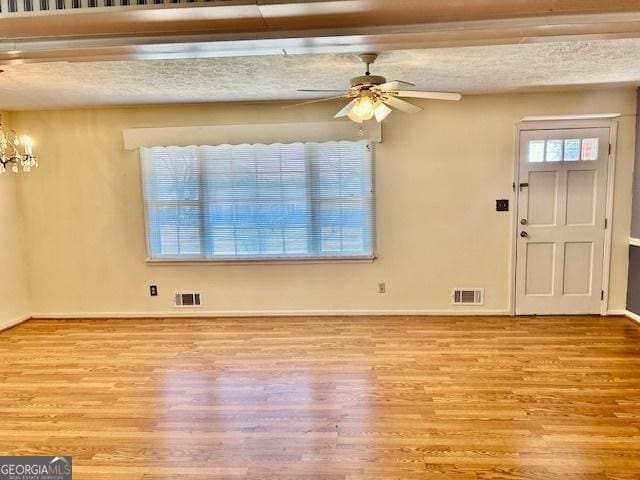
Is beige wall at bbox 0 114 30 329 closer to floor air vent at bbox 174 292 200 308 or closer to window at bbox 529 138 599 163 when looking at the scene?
Result: floor air vent at bbox 174 292 200 308

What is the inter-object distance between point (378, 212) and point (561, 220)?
1942mm

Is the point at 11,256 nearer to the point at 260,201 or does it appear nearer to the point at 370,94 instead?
the point at 260,201

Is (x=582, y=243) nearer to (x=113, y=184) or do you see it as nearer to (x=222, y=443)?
(x=222, y=443)

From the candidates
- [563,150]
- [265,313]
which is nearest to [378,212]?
[265,313]

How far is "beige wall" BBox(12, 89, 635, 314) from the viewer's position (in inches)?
168

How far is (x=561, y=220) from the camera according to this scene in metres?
4.30

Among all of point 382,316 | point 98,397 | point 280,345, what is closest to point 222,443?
point 98,397

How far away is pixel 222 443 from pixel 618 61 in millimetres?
3883

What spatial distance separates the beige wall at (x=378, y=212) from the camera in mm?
4273

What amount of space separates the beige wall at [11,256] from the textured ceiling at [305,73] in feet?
3.18

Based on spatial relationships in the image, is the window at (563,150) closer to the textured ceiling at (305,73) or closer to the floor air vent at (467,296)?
the textured ceiling at (305,73)

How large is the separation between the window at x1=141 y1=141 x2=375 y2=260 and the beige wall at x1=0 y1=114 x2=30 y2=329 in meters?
1.52

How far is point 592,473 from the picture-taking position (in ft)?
6.66

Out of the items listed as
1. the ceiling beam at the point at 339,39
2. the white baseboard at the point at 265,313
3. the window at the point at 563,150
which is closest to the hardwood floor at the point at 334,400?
the white baseboard at the point at 265,313
